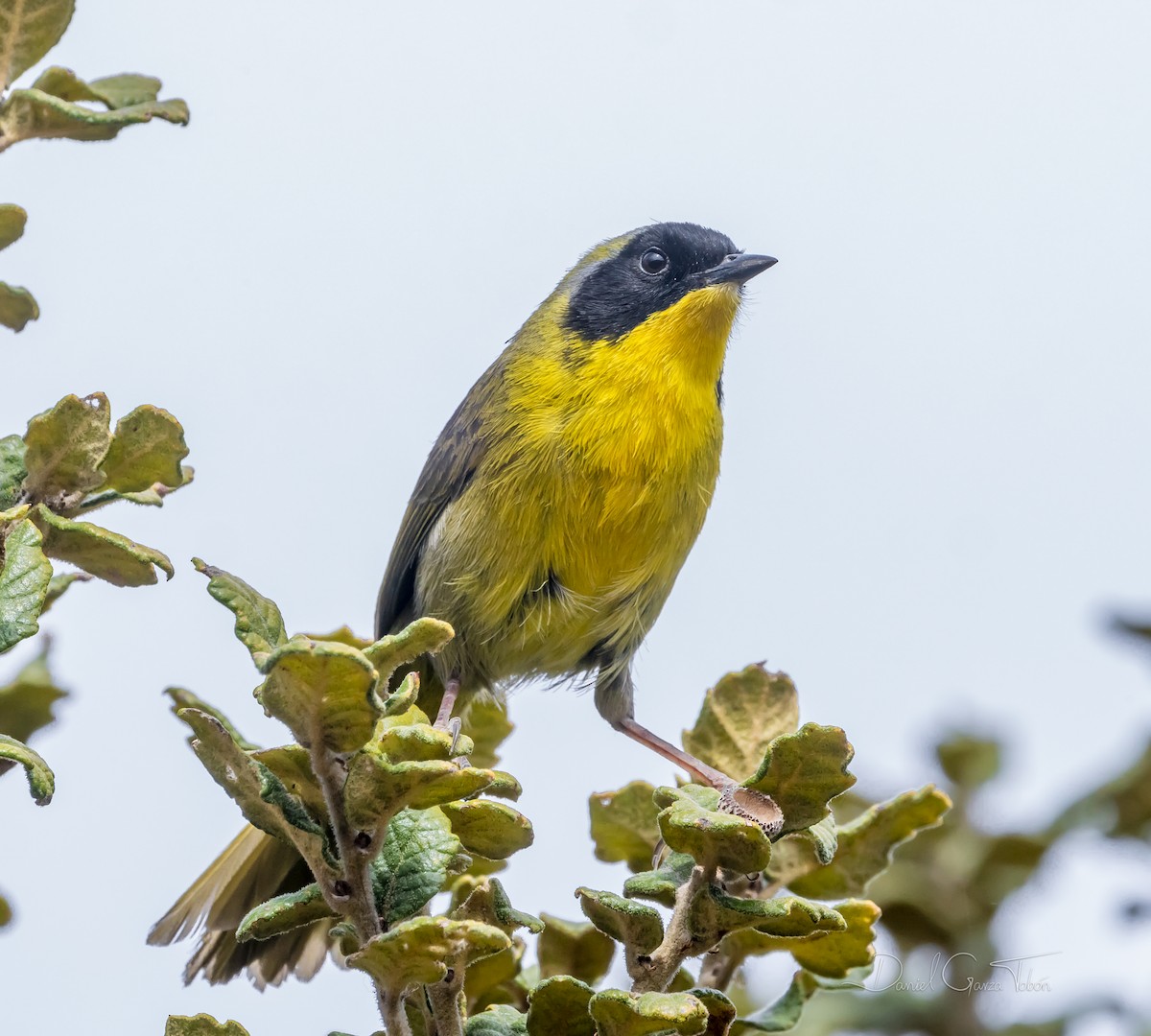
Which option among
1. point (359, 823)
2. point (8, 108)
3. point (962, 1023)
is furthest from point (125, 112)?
point (962, 1023)

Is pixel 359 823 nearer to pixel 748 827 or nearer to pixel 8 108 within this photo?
pixel 748 827

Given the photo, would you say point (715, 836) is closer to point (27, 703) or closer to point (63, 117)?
point (27, 703)

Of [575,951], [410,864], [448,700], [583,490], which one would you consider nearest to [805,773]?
[410,864]

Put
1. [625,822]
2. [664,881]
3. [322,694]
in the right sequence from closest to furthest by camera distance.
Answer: [322,694] < [664,881] < [625,822]

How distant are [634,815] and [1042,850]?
759mm

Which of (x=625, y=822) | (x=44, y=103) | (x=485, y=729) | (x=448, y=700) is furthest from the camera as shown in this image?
(x=448, y=700)

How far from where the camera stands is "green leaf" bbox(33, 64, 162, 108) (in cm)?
215

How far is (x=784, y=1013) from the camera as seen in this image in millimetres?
2080

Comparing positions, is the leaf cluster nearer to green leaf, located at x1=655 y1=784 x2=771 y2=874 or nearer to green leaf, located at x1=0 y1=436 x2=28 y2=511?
green leaf, located at x1=0 y1=436 x2=28 y2=511

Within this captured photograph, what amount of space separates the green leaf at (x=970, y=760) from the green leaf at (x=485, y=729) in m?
0.92

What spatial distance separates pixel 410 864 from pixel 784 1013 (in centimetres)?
70

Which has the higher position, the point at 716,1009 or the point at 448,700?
the point at 448,700

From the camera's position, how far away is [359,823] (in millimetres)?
1604

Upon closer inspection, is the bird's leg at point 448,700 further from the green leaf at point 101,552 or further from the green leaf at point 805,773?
the green leaf at point 805,773
